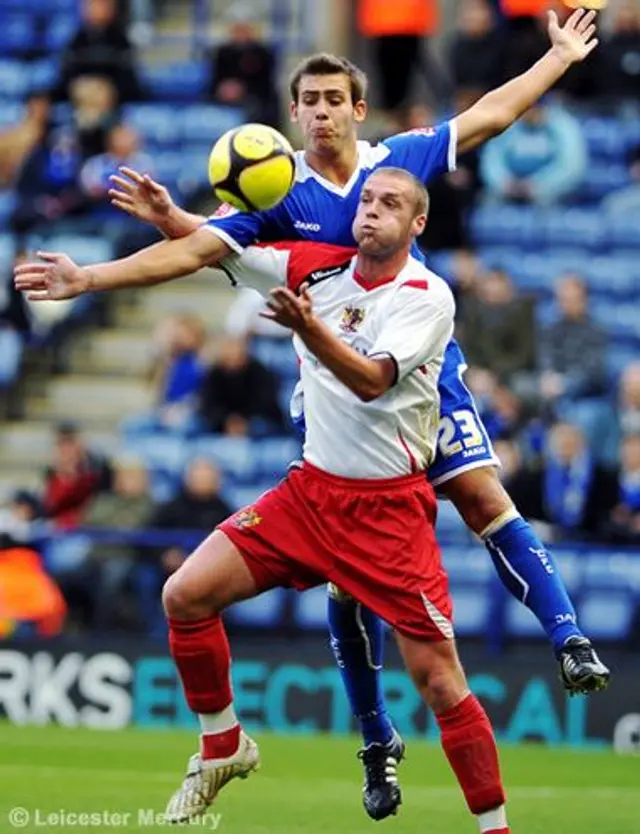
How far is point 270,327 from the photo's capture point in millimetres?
19000

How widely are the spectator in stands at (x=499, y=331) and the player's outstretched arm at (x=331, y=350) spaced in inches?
344

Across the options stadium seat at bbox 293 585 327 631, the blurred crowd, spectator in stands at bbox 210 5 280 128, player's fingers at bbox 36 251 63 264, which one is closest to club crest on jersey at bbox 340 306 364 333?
player's fingers at bbox 36 251 63 264

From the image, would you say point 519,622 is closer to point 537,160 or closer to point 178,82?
point 537,160

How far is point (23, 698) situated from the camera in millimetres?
16203

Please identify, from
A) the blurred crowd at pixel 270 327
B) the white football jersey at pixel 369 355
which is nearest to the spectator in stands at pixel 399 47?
the blurred crowd at pixel 270 327

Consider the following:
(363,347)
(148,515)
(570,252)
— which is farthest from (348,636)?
(570,252)

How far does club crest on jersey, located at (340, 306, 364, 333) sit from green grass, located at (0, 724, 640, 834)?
2080 mm

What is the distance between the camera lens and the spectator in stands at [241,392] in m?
18.0

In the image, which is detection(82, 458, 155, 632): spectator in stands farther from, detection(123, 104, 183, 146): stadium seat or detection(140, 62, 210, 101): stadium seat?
detection(140, 62, 210, 101): stadium seat

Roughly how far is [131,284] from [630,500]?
749 cm

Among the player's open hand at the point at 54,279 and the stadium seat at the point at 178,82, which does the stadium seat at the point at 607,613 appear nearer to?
the player's open hand at the point at 54,279

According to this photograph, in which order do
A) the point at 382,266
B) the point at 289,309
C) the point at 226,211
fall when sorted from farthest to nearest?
the point at 226,211 → the point at 382,266 → the point at 289,309

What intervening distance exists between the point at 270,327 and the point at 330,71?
8991mm

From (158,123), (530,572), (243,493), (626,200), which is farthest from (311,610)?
(158,123)
